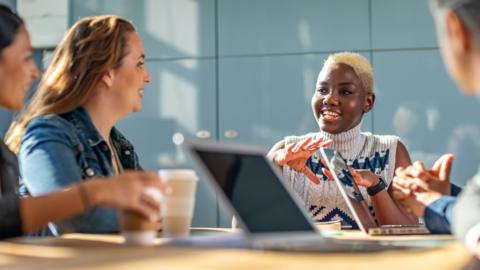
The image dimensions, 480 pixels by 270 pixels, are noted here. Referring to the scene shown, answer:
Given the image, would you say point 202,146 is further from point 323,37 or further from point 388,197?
point 323,37

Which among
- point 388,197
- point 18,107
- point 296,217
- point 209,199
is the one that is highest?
point 18,107

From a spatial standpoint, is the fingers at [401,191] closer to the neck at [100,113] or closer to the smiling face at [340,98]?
the neck at [100,113]

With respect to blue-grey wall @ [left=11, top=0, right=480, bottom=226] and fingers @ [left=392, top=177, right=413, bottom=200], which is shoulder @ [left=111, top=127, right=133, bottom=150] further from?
blue-grey wall @ [left=11, top=0, right=480, bottom=226]

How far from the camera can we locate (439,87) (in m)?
5.25

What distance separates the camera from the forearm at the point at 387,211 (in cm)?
236

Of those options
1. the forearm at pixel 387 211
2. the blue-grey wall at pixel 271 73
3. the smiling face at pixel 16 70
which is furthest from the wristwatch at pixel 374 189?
the blue-grey wall at pixel 271 73

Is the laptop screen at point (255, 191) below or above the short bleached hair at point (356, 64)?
below

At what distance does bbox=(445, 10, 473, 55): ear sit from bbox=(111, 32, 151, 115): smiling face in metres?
1.23

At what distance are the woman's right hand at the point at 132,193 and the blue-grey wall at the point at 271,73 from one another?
13.6 ft

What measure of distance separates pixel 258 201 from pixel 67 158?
0.66 m

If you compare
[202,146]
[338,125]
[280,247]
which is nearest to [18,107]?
[202,146]

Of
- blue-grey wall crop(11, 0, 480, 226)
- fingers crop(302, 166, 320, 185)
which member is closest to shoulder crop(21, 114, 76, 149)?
fingers crop(302, 166, 320, 185)

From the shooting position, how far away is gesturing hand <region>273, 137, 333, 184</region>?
2.53 meters

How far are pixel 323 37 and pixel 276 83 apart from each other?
47 centimetres
